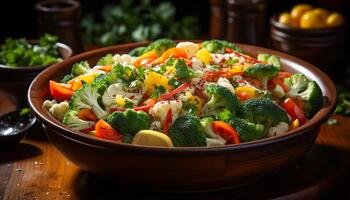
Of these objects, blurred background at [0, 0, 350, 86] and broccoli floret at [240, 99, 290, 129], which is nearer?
broccoli floret at [240, 99, 290, 129]

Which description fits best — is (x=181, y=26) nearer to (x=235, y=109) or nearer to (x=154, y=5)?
(x=154, y=5)

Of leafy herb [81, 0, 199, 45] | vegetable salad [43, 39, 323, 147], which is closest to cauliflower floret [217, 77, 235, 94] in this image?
vegetable salad [43, 39, 323, 147]

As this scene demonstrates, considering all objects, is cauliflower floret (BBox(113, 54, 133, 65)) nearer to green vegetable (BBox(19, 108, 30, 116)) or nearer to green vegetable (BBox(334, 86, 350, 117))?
green vegetable (BBox(19, 108, 30, 116))

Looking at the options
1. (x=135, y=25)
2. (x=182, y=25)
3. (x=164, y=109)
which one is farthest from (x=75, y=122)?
(x=182, y=25)

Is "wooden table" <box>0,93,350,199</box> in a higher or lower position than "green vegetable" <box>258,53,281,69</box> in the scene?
lower

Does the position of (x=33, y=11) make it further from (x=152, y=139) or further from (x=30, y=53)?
(x=152, y=139)

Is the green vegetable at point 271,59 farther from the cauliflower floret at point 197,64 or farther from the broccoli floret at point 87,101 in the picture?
the broccoli floret at point 87,101

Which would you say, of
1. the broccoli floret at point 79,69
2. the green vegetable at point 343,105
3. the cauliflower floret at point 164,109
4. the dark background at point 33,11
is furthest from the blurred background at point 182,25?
the cauliflower floret at point 164,109
